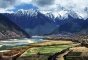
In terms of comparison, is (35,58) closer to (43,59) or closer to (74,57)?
(43,59)

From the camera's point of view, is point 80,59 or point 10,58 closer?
point 80,59

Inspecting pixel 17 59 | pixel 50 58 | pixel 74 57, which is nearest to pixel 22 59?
pixel 17 59

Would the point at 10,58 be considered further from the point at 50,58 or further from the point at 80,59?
the point at 80,59

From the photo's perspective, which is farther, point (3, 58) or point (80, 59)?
point (3, 58)

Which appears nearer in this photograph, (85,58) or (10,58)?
(85,58)

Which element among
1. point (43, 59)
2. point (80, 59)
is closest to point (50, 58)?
point (43, 59)

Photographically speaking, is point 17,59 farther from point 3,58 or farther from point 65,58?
point 65,58

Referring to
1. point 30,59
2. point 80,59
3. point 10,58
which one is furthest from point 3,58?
point 80,59
